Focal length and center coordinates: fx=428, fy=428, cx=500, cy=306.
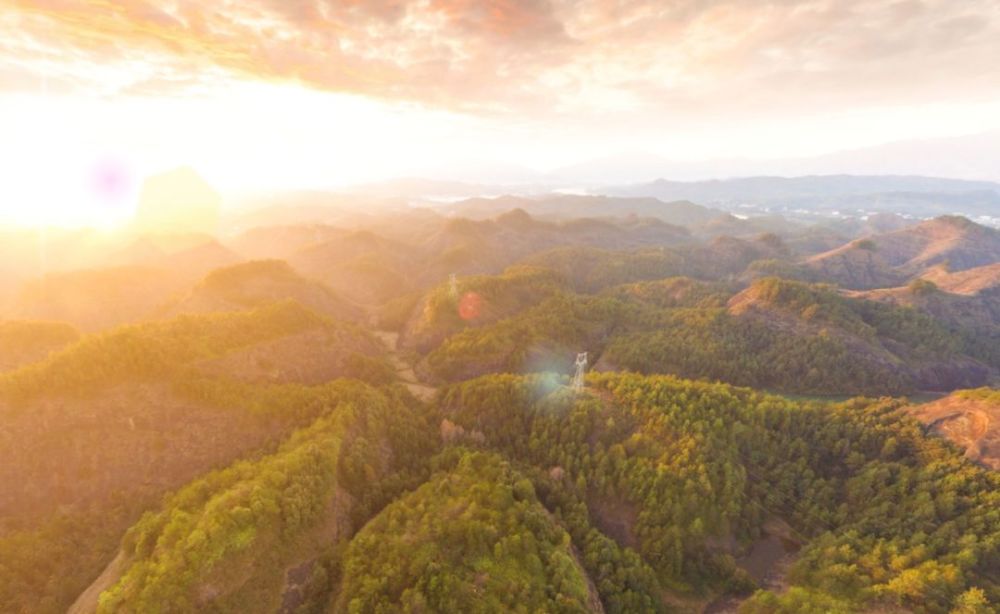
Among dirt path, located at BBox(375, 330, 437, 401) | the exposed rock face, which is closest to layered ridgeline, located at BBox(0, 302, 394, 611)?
dirt path, located at BBox(375, 330, 437, 401)

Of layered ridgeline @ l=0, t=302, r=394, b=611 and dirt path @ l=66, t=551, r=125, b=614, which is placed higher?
layered ridgeline @ l=0, t=302, r=394, b=611

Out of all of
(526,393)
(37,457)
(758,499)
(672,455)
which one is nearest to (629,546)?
(672,455)

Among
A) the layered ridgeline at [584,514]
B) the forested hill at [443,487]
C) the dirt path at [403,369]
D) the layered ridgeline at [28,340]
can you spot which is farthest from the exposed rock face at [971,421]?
the layered ridgeline at [28,340]

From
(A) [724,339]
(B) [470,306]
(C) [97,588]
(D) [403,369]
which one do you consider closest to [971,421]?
(A) [724,339]

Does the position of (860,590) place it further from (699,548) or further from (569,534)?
(569,534)

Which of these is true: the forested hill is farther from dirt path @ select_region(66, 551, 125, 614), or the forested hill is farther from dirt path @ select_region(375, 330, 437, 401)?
dirt path @ select_region(375, 330, 437, 401)
